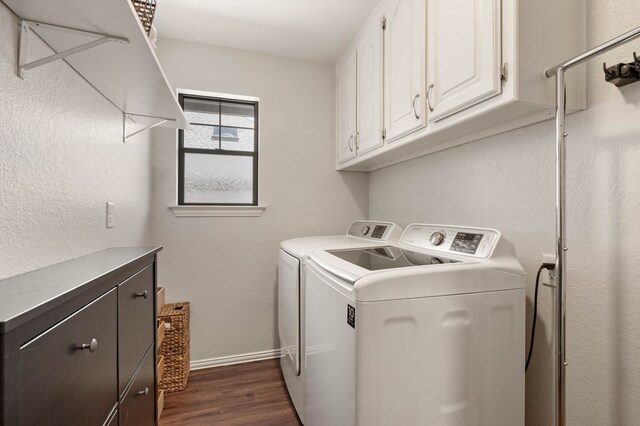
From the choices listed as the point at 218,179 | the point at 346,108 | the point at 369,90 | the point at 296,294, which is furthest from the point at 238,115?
the point at 296,294

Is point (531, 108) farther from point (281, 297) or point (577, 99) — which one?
point (281, 297)

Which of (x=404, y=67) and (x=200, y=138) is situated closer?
(x=404, y=67)

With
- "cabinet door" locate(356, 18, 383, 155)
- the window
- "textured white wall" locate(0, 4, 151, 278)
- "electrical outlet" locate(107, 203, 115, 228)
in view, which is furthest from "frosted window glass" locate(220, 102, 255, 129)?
"electrical outlet" locate(107, 203, 115, 228)

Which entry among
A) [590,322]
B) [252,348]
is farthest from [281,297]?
[590,322]

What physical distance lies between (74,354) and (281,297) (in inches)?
59.8

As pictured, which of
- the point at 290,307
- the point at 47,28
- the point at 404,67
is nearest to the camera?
the point at 47,28

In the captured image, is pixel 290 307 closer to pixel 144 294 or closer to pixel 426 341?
pixel 144 294

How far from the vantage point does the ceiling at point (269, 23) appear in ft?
6.31

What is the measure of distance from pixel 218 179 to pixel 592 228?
238 cm

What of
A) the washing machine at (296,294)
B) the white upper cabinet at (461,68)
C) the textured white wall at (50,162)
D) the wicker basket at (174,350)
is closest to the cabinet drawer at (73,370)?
the textured white wall at (50,162)

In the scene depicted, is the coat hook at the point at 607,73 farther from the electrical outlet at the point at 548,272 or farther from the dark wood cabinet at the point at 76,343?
the dark wood cabinet at the point at 76,343

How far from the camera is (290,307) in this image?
73.1 inches

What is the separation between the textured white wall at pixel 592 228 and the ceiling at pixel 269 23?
137cm

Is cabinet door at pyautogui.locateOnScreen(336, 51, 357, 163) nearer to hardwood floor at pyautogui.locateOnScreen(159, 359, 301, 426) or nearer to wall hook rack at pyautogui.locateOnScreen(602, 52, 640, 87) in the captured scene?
wall hook rack at pyautogui.locateOnScreen(602, 52, 640, 87)
